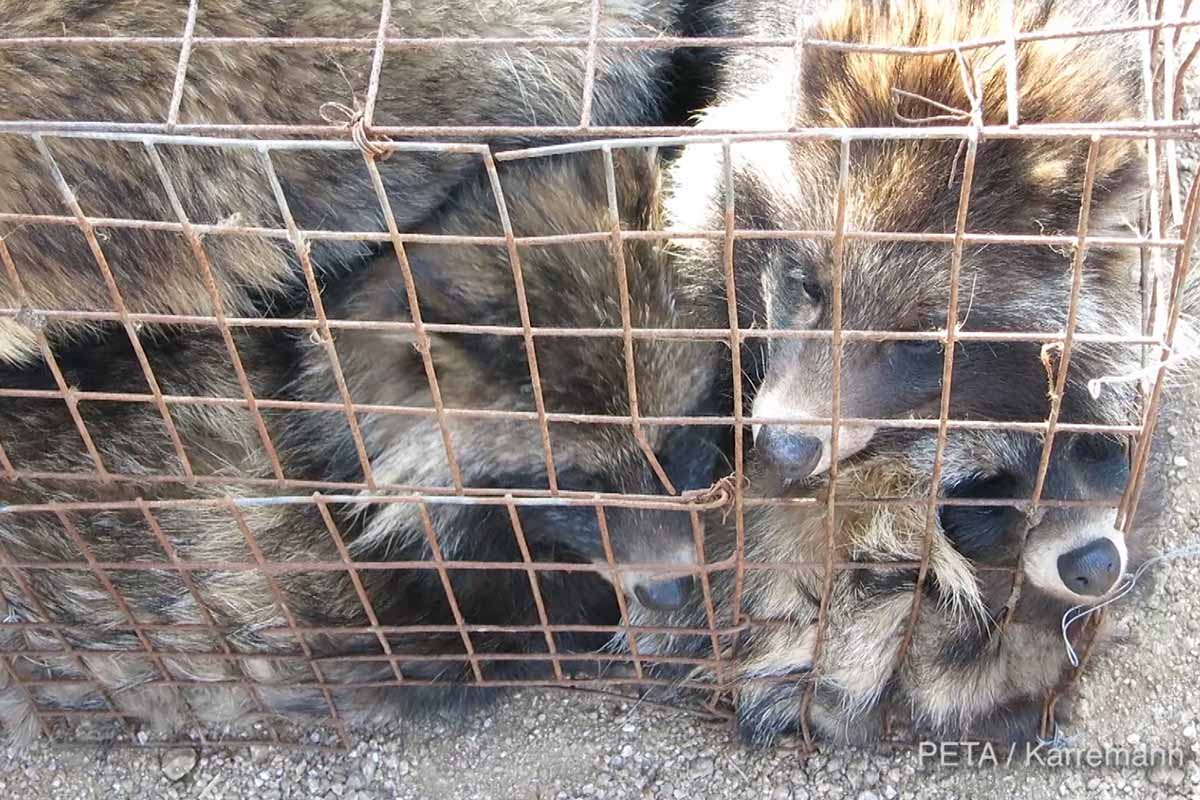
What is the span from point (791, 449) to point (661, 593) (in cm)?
40

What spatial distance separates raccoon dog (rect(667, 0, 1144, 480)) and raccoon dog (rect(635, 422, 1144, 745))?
0.20m

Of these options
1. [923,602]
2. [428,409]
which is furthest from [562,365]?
[923,602]

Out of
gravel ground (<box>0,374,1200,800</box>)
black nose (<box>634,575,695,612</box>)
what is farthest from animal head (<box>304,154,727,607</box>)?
gravel ground (<box>0,374,1200,800</box>)

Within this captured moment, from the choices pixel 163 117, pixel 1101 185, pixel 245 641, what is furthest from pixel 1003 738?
pixel 163 117

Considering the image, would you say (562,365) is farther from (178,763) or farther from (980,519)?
(178,763)

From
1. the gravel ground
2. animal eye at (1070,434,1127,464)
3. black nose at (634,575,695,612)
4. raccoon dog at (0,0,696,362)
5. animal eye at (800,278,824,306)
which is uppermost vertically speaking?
raccoon dog at (0,0,696,362)

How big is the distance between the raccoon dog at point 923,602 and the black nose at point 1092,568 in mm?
93

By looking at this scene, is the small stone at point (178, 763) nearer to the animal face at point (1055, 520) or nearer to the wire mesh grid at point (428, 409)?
the wire mesh grid at point (428, 409)

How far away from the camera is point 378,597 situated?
2662 mm

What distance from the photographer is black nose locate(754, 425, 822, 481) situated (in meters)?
2.21

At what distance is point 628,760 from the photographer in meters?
2.76

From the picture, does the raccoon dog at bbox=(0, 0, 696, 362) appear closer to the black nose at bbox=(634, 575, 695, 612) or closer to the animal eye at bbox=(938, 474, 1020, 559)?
the black nose at bbox=(634, 575, 695, 612)

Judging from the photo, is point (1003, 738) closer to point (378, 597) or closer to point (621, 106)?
point (378, 597)

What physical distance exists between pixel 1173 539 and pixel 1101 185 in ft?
3.36
